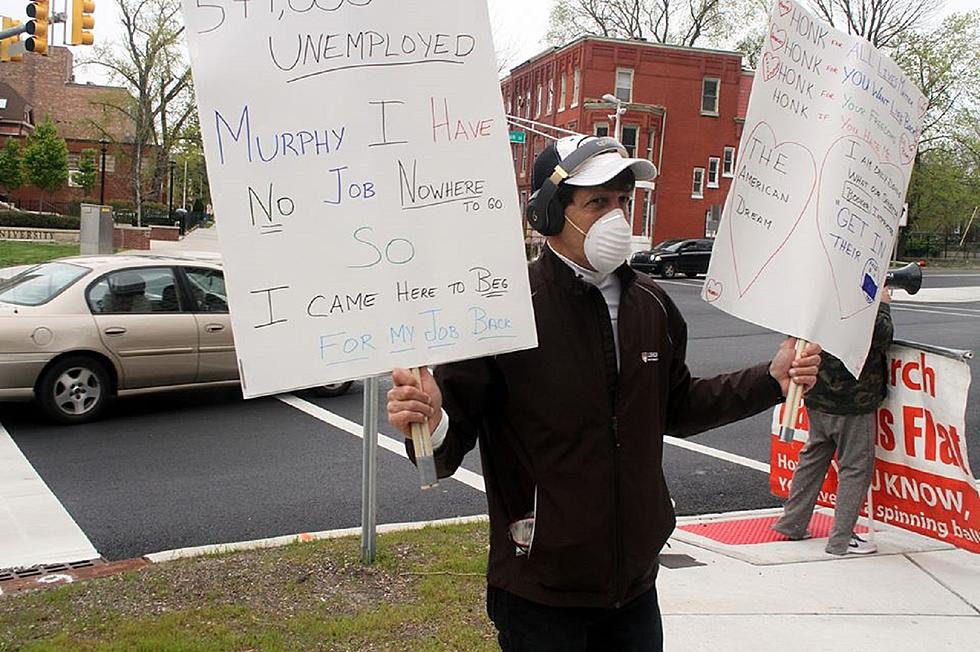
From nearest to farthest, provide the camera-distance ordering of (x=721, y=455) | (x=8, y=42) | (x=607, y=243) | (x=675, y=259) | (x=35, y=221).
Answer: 1. (x=607, y=243)
2. (x=721, y=455)
3. (x=8, y=42)
4. (x=675, y=259)
5. (x=35, y=221)

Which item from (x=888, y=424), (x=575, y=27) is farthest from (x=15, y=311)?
(x=575, y=27)

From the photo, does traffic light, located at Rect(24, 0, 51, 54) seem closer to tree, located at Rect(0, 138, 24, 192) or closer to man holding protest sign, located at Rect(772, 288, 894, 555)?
man holding protest sign, located at Rect(772, 288, 894, 555)

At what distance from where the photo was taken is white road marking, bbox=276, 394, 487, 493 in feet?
24.0

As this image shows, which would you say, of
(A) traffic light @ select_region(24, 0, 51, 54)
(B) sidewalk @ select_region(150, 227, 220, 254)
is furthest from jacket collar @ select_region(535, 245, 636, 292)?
(B) sidewalk @ select_region(150, 227, 220, 254)

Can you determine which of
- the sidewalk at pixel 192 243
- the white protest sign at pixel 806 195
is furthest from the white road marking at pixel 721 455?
the sidewalk at pixel 192 243

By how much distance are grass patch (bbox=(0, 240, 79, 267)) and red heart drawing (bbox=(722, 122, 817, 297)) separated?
26993 millimetres

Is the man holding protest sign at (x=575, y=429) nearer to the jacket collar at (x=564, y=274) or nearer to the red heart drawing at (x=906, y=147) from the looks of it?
the jacket collar at (x=564, y=274)

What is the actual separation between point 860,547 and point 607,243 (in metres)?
3.98

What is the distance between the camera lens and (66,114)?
76.8 metres

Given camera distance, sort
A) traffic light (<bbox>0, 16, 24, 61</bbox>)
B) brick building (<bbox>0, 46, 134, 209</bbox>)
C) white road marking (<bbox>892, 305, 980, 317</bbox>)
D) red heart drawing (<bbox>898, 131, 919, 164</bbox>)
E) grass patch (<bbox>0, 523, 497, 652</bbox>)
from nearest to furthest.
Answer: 1. red heart drawing (<bbox>898, 131, 919, 164</bbox>)
2. grass patch (<bbox>0, 523, 497, 652</bbox>)
3. traffic light (<bbox>0, 16, 24, 61</bbox>)
4. white road marking (<bbox>892, 305, 980, 317</bbox>)
5. brick building (<bbox>0, 46, 134, 209</bbox>)

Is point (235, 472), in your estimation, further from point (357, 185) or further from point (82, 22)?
point (82, 22)

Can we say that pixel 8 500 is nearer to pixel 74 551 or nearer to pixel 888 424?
pixel 74 551

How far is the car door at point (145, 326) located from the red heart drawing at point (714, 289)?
7.26m

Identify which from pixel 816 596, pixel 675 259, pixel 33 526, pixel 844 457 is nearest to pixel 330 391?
pixel 33 526
